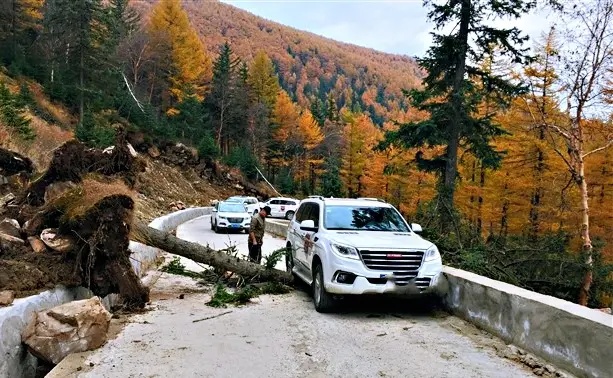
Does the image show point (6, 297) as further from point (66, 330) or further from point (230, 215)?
point (230, 215)

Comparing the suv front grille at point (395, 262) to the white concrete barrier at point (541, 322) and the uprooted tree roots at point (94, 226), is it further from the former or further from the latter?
the uprooted tree roots at point (94, 226)

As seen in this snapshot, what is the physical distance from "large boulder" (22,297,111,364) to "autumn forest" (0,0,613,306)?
23.6 ft

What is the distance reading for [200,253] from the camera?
9797 millimetres

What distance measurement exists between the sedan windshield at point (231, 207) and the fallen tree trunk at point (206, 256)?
1637cm

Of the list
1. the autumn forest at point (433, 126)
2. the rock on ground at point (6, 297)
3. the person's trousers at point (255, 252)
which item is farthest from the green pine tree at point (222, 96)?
the rock on ground at point (6, 297)

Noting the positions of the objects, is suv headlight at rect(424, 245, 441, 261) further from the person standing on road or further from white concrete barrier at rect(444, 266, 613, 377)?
the person standing on road

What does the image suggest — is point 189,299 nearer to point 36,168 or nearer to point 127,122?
point 36,168

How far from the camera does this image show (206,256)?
984cm

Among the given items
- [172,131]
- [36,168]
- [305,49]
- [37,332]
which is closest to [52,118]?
[172,131]

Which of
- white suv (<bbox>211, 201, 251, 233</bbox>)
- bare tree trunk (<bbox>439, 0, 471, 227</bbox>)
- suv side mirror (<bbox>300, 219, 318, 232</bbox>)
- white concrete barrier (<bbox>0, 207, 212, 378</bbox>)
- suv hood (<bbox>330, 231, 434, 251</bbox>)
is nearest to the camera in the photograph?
white concrete barrier (<bbox>0, 207, 212, 378</bbox>)

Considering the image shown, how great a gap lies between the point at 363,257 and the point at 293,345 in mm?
1908

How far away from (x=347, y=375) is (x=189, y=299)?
4746mm

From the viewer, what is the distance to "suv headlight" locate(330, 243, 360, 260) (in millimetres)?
7582

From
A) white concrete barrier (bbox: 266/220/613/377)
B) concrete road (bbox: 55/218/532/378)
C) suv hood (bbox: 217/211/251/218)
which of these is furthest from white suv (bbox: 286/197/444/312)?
suv hood (bbox: 217/211/251/218)
